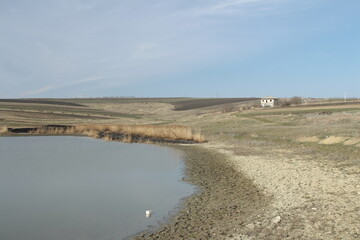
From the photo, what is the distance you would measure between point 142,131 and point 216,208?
3743cm

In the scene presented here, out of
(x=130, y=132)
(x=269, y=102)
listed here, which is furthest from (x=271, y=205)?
(x=269, y=102)

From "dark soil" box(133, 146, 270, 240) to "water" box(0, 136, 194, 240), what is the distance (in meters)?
0.63

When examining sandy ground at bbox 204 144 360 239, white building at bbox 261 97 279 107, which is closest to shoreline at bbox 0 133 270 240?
sandy ground at bbox 204 144 360 239

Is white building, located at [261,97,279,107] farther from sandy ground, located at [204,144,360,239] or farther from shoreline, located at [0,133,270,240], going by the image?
shoreline, located at [0,133,270,240]

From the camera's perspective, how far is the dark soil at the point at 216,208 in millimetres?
10156

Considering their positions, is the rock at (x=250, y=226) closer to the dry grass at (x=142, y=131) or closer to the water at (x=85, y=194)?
the water at (x=85, y=194)

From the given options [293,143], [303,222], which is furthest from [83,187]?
[293,143]

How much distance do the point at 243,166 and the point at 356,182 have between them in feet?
25.1

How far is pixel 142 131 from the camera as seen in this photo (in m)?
49.6

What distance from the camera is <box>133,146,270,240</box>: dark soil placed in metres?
10.2

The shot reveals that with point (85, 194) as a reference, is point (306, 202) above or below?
above

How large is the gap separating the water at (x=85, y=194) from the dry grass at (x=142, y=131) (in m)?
15.3

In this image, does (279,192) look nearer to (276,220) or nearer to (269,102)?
(276,220)

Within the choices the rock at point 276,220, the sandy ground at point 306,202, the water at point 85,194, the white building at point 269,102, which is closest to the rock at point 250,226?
the sandy ground at point 306,202
